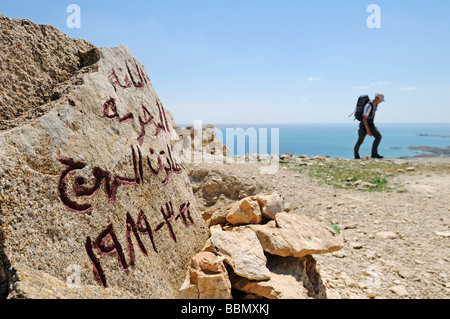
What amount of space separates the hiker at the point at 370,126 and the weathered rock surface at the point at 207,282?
1267 cm

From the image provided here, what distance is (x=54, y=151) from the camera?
8.05 feet

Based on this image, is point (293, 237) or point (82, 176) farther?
point (293, 237)

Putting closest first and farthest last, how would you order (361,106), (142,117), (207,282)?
(207,282) → (142,117) → (361,106)

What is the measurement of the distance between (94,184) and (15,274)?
890mm

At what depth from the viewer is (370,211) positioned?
732 centimetres

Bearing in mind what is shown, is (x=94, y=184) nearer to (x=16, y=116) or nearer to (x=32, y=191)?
(x=32, y=191)

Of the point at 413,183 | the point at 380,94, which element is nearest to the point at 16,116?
the point at 413,183

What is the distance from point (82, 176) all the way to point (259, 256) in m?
2.09

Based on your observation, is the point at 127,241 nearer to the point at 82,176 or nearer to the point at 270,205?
the point at 82,176

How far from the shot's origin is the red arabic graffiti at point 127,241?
98.8 inches

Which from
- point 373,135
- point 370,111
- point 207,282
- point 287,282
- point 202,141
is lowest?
point 287,282

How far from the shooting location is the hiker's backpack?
14116 millimetres

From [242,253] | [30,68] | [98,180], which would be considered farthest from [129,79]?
[242,253]

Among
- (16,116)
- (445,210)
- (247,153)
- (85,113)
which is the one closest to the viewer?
(16,116)
